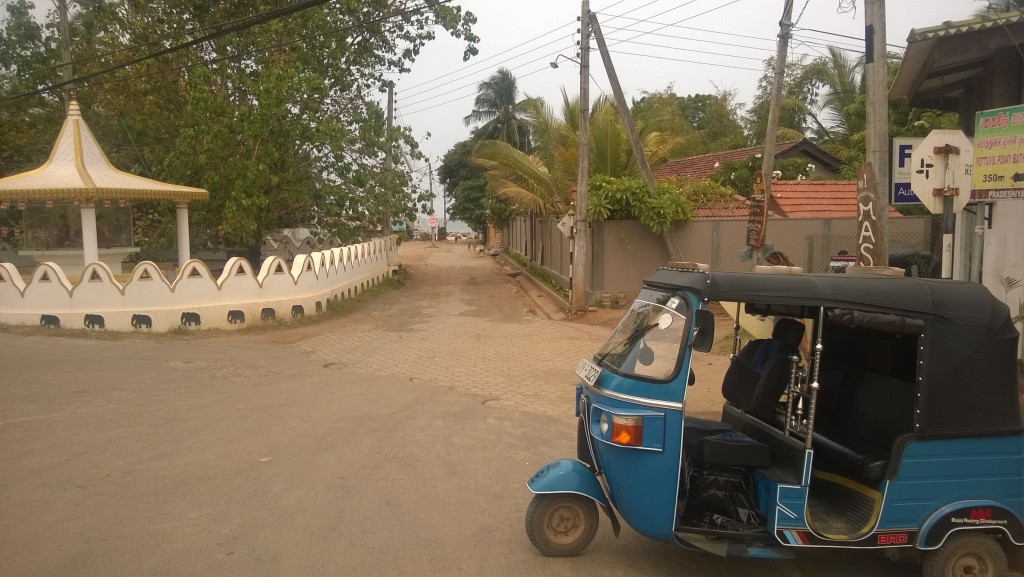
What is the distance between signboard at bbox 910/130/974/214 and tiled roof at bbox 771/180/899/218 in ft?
43.0

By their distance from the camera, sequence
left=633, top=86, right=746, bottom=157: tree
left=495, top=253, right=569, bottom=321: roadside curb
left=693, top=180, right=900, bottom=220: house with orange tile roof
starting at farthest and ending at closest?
left=633, top=86, right=746, bottom=157: tree → left=693, top=180, right=900, bottom=220: house with orange tile roof → left=495, top=253, right=569, bottom=321: roadside curb

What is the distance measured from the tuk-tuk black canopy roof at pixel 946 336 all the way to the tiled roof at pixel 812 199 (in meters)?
16.6

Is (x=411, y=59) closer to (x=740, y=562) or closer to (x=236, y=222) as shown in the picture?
(x=236, y=222)

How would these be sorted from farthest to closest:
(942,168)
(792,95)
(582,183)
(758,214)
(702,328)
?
1. (792,95)
2. (582,183)
3. (758,214)
4. (942,168)
5. (702,328)

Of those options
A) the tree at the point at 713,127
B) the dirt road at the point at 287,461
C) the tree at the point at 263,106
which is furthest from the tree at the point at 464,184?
the dirt road at the point at 287,461

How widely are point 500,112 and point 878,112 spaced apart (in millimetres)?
46922

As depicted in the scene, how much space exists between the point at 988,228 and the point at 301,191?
17233mm

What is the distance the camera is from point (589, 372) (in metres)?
4.84

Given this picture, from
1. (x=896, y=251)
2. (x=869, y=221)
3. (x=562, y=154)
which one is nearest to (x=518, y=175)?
(x=562, y=154)

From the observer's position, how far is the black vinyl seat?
15.0ft

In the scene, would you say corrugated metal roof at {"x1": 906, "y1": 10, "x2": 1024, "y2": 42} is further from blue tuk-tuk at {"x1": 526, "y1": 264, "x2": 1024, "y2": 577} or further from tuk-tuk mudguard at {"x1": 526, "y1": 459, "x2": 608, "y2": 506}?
tuk-tuk mudguard at {"x1": 526, "y1": 459, "x2": 608, "y2": 506}

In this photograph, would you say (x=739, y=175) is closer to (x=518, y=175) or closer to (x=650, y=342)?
(x=518, y=175)

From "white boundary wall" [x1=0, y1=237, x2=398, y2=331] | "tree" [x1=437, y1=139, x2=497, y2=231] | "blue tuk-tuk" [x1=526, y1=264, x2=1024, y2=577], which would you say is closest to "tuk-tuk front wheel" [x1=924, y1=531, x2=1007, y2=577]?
"blue tuk-tuk" [x1=526, y1=264, x2=1024, y2=577]

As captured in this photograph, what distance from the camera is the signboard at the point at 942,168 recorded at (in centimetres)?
721
